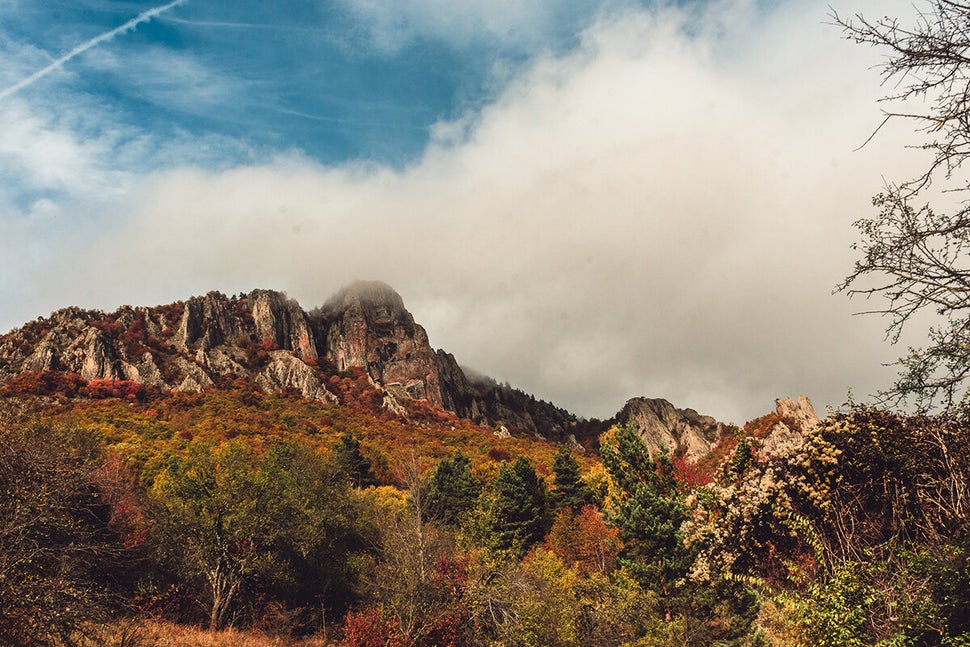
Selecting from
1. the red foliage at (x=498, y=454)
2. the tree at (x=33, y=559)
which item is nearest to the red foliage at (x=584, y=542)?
the tree at (x=33, y=559)

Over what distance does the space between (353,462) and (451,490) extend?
12.4 meters

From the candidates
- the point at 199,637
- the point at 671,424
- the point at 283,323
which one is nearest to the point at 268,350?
the point at 283,323

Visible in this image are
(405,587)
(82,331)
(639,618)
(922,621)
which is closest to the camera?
(922,621)

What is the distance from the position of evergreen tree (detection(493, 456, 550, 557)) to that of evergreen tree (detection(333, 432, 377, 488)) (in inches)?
684

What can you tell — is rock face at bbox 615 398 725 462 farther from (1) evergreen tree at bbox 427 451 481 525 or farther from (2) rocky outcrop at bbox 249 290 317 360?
(2) rocky outcrop at bbox 249 290 317 360

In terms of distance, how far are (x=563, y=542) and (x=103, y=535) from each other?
94.3ft

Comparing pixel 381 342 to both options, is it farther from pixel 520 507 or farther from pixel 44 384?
pixel 520 507

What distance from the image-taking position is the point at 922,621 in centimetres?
757

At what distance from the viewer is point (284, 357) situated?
123 m

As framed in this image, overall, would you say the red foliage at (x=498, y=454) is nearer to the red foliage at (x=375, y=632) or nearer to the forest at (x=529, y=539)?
the forest at (x=529, y=539)

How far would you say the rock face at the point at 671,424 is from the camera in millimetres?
109588

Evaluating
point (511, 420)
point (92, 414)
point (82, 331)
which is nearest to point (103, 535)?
point (92, 414)

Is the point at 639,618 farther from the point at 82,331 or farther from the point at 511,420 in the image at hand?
the point at 511,420

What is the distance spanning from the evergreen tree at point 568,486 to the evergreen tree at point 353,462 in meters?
20.1
